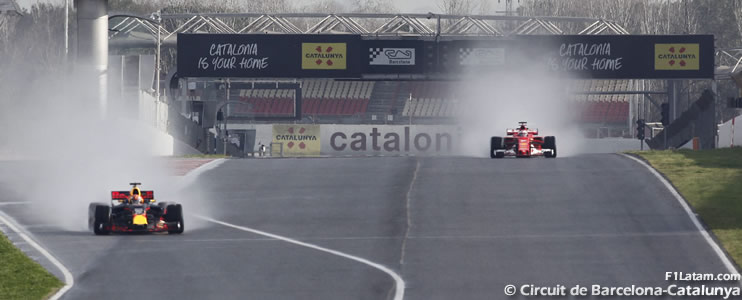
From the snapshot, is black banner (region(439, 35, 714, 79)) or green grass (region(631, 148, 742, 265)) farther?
black banner (region(439, 35, 714, 79))

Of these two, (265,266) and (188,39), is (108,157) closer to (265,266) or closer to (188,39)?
(188,39)

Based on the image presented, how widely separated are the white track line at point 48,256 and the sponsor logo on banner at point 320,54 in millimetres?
27818

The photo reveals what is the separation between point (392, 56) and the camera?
53.5 metres

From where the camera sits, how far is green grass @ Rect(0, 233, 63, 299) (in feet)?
57.2

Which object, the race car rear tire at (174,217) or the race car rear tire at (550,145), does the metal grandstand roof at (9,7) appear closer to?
the race car rear tire at (550,145)

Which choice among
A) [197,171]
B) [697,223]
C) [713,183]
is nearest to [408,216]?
[697,223]

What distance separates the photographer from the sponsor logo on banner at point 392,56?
2100 inches

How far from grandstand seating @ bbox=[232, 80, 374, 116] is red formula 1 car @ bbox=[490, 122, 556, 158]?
5149 centimetres

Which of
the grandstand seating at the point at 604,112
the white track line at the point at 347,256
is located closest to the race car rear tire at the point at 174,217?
the white track line at the point at 347,256

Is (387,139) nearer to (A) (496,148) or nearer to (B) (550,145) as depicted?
(A) (496,148)

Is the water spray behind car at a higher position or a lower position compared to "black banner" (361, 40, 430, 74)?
lower

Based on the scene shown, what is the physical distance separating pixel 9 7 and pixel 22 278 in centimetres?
3672

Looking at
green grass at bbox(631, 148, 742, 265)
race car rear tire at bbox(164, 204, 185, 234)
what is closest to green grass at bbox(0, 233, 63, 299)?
race car rear tire at bbox(164, 204, 185, 234)

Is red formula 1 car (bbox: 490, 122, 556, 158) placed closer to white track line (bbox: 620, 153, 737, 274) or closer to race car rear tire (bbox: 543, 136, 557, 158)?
race car rear tire (bbox: 543, 136, 557, 158)
